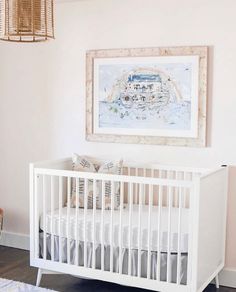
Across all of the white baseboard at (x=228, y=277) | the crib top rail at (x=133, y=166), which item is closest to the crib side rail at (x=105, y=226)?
the crib top rail at (x=133, y=166)

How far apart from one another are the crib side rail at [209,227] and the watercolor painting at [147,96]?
22.3 inches

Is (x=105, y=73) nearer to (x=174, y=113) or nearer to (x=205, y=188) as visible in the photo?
(x=174, y=113)

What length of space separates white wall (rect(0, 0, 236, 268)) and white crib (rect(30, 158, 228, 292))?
36 cm

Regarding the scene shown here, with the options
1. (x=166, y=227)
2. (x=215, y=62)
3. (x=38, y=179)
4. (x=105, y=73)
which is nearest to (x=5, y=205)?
(x=38, y=179)

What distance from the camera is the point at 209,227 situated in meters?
3.47

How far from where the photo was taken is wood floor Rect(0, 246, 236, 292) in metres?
3.84

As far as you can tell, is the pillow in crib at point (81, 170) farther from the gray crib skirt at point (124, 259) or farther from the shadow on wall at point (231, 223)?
the shadow on wall at point (231, 223)

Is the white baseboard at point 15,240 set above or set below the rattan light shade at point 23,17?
below

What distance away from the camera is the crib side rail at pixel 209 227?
10.5 ft

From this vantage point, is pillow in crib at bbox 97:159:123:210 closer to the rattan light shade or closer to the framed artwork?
the framed artwork

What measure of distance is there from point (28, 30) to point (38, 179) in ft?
4.78

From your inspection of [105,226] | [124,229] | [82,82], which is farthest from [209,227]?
[82,82]

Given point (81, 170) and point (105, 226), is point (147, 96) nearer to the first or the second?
point (81, 170)

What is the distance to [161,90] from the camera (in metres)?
4.06
